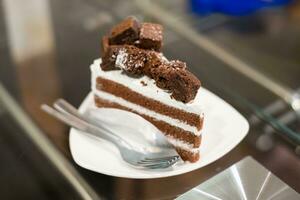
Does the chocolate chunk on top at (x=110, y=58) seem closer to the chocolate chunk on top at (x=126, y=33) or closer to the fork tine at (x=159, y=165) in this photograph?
the chocolate chunk on top at (x=126, y=33)

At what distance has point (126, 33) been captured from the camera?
36.2 inches

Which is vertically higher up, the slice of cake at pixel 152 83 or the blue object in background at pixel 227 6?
the slice of cake at pixel 152 83

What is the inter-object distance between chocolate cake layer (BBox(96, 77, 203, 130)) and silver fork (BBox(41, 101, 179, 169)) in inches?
2.5

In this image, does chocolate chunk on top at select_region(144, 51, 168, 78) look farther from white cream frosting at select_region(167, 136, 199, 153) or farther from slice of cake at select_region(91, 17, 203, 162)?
white cream frosting at select_region(167, 136, 199, 153)

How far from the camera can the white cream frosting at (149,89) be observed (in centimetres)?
86

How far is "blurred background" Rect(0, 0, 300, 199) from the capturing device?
92cm

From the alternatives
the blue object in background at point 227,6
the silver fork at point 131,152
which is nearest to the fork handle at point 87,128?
the silver fork at point 131,152

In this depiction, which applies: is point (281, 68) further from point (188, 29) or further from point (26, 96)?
point (26, 96)

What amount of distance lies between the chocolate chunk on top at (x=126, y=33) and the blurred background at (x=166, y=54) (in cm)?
17

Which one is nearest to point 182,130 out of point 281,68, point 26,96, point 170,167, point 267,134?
point 170,167

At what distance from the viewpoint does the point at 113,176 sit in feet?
2.94

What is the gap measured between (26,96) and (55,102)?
7cm

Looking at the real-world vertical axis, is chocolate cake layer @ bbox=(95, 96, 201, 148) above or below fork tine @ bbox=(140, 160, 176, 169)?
above

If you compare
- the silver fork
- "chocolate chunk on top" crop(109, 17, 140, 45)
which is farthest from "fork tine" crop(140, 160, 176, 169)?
"chocolate chunk on top" crop(109, 17, 140, 45)
